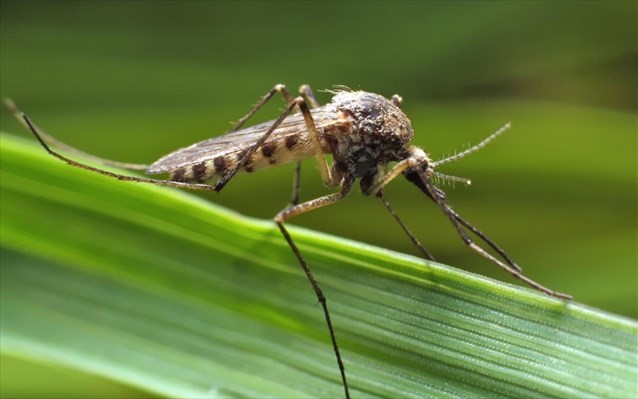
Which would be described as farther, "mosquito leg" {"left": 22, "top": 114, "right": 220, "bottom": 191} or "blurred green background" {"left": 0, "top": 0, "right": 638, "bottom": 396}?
"blurred green background" {"left": 0, "top": 0, "right": 638, "bottom": 396}

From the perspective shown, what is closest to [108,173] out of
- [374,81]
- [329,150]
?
[329,150]

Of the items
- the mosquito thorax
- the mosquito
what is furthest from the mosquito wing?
the mosquito thorax

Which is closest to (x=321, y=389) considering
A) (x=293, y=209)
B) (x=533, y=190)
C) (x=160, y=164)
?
(x=293, y=209)

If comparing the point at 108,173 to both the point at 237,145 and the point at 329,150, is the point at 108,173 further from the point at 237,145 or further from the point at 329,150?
the point at 329,150

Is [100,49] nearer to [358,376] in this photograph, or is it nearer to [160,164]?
[160,164]

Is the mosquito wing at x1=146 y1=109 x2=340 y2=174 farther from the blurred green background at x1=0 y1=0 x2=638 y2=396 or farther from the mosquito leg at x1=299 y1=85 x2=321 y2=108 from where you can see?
the blurred green background at x1=0 y1=0 x2=638 y2=396

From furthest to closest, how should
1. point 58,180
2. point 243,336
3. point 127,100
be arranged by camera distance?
point 127,100
point 58,180
point 243,336
